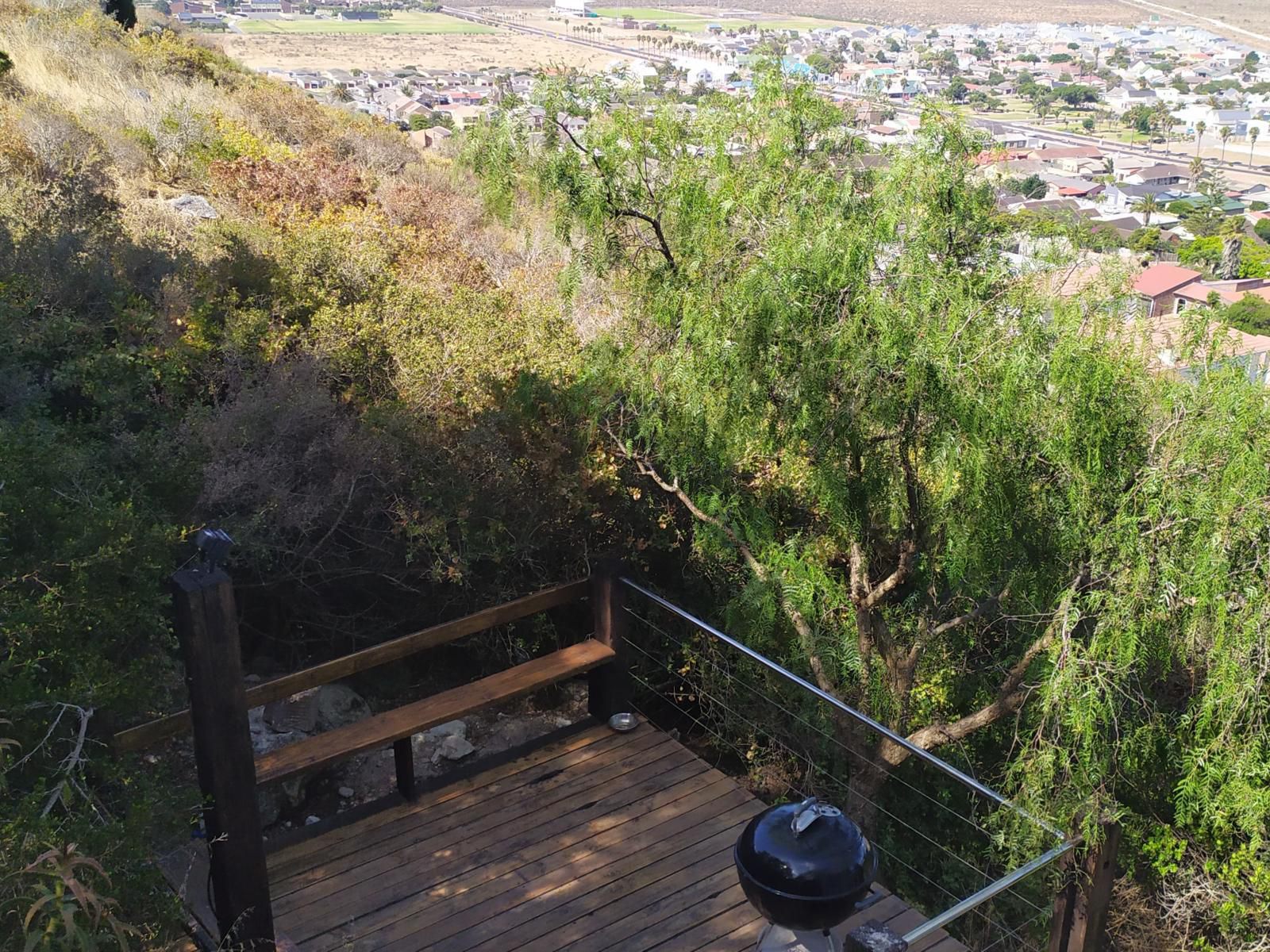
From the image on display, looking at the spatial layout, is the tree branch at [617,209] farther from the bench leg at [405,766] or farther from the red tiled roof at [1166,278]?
the red tiled roof at [1166,278]

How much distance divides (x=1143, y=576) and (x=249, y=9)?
36.4 metres

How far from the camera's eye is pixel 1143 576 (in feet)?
13.9

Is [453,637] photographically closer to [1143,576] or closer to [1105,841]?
[1105,841]

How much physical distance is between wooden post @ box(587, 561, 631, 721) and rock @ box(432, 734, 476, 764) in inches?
46.5

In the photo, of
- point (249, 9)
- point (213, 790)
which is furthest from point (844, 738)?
point (249, 9)

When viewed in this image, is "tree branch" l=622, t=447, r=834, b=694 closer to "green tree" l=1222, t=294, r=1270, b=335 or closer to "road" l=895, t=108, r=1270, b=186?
"green tree" l=1222, t=294, r=1270, b=335

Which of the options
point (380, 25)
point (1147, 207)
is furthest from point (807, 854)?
point (380, 25)

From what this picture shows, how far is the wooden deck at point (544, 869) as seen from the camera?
3594mm

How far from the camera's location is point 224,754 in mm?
2953

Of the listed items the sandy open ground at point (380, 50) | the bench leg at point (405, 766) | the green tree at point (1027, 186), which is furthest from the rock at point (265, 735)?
the sandy open ground at point (380, 50)

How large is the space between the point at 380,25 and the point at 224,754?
38.2 m

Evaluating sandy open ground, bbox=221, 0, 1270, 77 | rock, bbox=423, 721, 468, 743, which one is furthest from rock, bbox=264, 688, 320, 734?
sandy open ground, bbox=221, 0, 1270, 77

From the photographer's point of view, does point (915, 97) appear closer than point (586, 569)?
Yes

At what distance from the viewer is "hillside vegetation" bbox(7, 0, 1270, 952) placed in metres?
3.97
